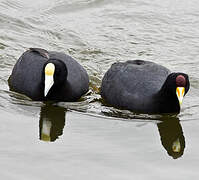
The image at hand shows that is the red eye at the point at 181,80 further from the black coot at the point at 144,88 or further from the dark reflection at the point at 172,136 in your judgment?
the dark reflection at the point at 172,136

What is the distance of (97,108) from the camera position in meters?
8.46

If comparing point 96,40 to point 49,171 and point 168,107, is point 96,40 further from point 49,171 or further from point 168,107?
point 49,171

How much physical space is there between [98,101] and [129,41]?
2.43 meters

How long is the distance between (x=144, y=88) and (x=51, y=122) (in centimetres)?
119

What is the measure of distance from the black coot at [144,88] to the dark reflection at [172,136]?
0.18 m

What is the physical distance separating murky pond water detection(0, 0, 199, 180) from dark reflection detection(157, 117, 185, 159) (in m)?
0.01

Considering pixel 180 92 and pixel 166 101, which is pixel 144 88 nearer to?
pixel 166 101

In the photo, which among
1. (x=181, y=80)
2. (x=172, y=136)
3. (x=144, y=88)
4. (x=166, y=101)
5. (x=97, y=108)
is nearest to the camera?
(x=172, y=136)

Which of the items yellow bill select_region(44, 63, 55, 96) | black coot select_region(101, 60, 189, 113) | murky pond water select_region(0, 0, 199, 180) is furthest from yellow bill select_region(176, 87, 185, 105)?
yellow bill select_region(44, 63, 55, 96)

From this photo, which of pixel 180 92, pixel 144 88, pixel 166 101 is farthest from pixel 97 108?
pixel 180 92

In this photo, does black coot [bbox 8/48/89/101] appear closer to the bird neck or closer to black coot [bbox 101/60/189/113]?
black coot [bbox 101/60/189/113]

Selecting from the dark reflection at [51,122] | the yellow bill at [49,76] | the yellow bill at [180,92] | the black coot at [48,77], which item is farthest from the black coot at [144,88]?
the yellow bill at [49,76]

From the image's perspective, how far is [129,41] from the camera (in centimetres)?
1096

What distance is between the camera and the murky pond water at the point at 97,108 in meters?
6.70
